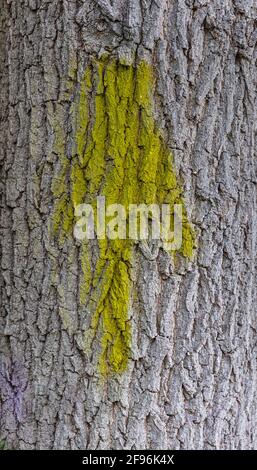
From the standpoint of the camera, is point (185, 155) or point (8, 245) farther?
point (8, 245)

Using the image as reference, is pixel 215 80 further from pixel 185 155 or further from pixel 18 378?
pixel 18 378

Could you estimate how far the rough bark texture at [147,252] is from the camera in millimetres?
1850

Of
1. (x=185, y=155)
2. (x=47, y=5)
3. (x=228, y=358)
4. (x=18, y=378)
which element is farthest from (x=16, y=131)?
(x=228, y=358)

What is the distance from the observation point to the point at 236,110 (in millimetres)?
1918

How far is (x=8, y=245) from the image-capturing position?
2.05m

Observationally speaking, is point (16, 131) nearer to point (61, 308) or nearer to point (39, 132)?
point (39, 132)

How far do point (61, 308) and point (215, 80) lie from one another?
933 millimetres

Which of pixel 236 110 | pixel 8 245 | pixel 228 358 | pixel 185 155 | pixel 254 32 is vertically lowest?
pixel 228 358

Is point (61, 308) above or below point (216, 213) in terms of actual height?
below

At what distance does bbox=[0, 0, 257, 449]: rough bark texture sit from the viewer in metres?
1.85

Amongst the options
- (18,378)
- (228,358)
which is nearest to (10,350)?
(18,378)

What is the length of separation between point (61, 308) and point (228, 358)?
0.62 m

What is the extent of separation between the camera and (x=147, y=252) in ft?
A: 6.17

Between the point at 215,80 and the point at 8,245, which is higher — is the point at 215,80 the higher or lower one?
the higher one
